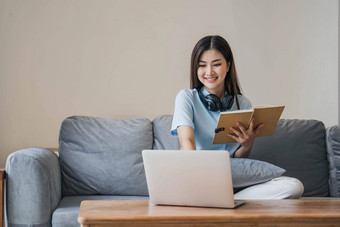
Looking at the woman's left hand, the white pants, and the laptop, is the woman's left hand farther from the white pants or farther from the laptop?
the laptop

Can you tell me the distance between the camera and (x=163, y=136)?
2.64 meters

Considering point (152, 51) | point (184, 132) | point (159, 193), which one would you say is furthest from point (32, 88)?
point (159, 193)

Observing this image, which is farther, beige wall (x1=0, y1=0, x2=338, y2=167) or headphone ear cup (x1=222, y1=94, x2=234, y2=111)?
beige wall (x1=0, y1=0, x2=338, y2=167)

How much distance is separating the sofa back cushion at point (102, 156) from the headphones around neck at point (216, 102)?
548 millimetres

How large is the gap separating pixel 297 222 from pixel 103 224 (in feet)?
1.80

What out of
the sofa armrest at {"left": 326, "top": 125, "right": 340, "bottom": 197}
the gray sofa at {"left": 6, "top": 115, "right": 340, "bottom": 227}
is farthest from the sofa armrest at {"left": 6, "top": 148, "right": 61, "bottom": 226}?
the sofa armrest at {"left": 326, "top": 125, "right": 340, "bottom": 197}

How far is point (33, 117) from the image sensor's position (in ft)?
10.2

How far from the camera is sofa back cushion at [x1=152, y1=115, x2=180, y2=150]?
103 inches

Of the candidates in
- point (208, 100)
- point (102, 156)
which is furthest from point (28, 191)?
point (208, 100)

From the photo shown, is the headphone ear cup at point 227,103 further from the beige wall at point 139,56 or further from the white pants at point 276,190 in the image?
the beige wall at point 139,56

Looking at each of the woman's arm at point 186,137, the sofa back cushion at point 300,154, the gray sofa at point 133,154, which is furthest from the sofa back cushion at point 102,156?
the sofa back cushion at point 300,154

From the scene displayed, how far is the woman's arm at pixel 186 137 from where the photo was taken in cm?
202

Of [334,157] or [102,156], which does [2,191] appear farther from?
[334,157]

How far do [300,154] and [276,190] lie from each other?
0.79 meters
